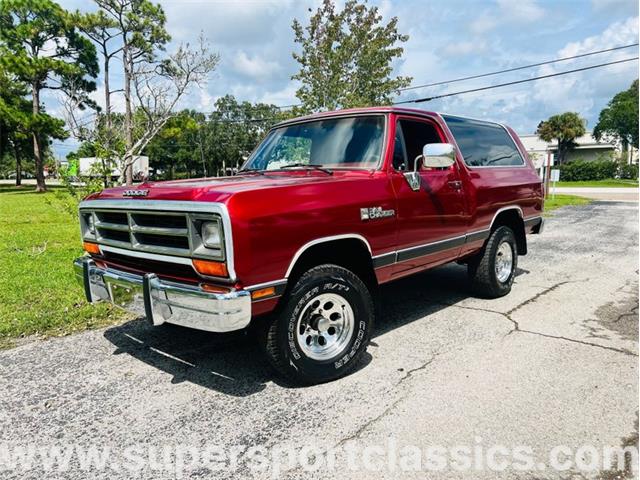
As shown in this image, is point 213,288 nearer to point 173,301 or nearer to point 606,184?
point 173,301

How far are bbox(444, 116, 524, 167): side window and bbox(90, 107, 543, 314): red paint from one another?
6.0 inches

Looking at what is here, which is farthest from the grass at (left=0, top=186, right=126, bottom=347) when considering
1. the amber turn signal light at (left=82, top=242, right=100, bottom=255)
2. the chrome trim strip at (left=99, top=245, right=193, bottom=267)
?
the chrome trim strip at (left=99, top=245, right=193, bottom=267)

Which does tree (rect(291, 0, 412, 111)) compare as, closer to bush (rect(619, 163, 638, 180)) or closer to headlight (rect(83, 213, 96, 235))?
headlight (rect(83, 213, 96, 235))

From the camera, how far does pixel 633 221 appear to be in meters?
13.7

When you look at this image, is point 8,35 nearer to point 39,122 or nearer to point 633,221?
point 39,122

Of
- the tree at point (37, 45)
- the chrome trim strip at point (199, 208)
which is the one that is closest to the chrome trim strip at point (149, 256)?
the chrome trim strip at point (199, 208)

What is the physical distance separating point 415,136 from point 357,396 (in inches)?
98.0

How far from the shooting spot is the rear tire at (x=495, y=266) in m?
5.41

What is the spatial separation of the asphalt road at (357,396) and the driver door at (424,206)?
2.58ft

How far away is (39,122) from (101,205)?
32.7 meters

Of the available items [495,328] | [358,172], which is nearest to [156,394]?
[358,172]

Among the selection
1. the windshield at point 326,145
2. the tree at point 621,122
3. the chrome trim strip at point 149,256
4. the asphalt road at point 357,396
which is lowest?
the asphalt road at point 357,396

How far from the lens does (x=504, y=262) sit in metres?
5.83

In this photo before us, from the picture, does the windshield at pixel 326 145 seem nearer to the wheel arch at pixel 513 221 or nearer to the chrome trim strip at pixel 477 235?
the chrome trim strip at pixel 477 235
